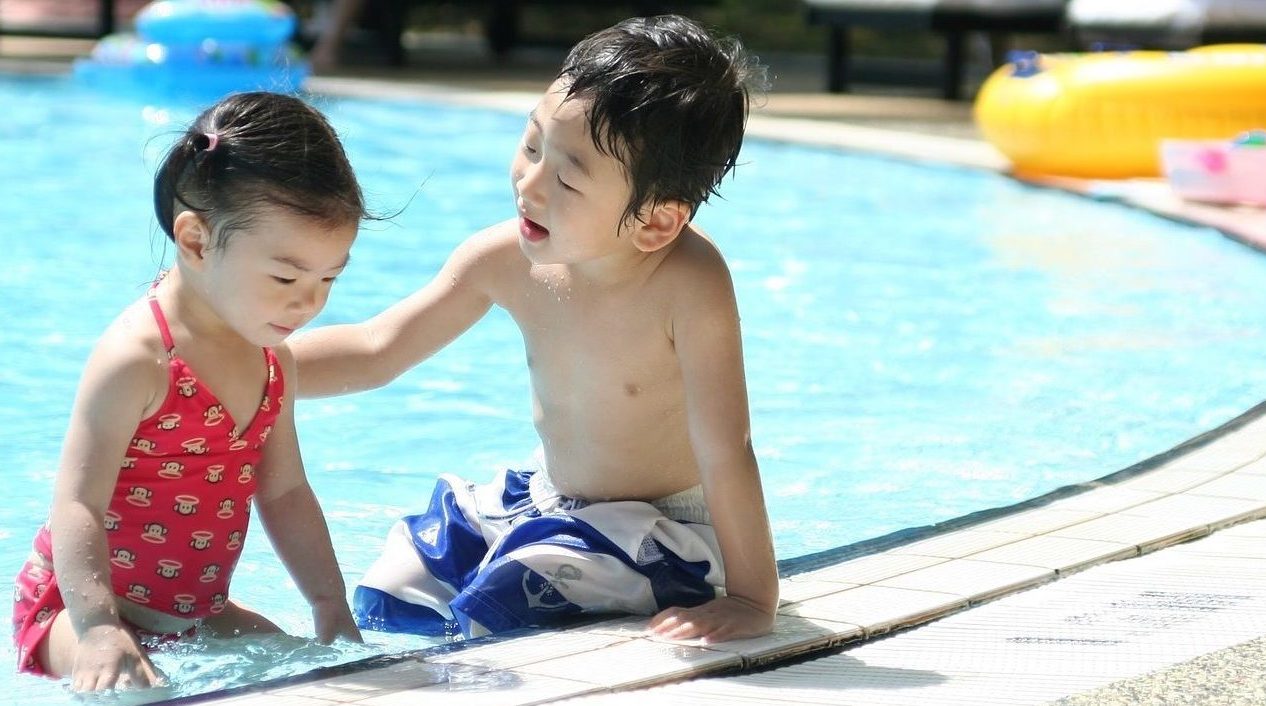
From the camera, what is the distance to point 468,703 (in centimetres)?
237

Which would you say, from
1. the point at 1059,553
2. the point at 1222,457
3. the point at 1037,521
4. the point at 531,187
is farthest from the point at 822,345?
the point at 531,187

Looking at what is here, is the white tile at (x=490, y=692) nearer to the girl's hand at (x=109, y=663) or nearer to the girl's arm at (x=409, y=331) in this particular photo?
the girl's hand at (x=109, y=663)

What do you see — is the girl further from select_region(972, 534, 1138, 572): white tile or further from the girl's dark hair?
select_region(972, 534, 1138, 572): white tile

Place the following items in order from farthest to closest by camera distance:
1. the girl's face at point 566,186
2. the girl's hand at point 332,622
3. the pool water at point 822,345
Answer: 1. the pool water at point 822,345
2. the girl's hand at point 332,622
3. the girl's face at point 566,186

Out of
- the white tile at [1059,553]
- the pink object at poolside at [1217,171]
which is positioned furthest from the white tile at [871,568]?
the pink object at poolside at [1217,171]

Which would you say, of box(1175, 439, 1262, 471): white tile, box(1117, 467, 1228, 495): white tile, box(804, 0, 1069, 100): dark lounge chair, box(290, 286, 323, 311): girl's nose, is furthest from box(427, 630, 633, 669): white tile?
box(804, 0, 1069, 100): dark lounge chair

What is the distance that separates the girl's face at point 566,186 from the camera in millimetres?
2801

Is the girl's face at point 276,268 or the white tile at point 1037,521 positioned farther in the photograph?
the white tile at point 1037,521

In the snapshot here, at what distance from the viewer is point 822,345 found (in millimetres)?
6328

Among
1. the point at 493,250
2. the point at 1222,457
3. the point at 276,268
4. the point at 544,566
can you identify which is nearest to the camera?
the point at 276,268

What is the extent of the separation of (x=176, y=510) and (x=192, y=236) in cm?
45

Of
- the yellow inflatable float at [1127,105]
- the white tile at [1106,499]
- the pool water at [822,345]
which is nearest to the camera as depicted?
the white tile at [1106,499]

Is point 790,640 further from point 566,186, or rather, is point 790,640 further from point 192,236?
point 192,236

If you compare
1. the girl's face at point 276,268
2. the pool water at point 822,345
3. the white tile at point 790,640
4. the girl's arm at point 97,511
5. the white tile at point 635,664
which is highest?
the girl's face at point 276,268
